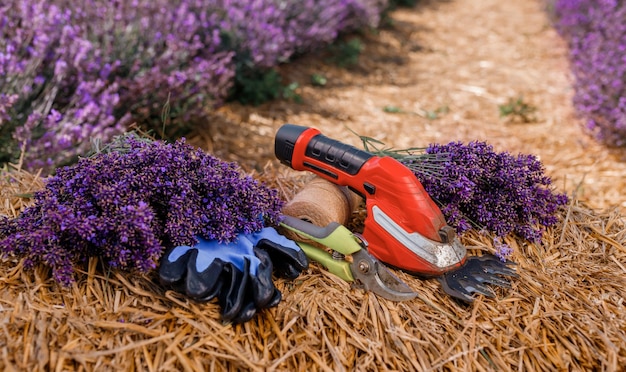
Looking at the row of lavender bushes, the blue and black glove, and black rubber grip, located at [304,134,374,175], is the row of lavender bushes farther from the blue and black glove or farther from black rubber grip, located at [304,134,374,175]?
the blue and black glove

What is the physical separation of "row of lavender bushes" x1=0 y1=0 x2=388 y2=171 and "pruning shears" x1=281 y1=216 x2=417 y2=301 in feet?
3.58

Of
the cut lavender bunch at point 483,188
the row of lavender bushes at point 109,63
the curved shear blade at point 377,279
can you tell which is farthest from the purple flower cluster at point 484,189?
the row of lavender bushes at point 109,63

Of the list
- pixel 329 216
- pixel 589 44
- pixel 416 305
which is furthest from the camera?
pixel 589 44

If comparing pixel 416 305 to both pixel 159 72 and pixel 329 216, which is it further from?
pixel 159 72

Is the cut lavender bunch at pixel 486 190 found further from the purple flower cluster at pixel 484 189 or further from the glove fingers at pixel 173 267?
the glove fingers at pixel 173 267

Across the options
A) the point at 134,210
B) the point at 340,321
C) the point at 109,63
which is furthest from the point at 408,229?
the point at 109,63

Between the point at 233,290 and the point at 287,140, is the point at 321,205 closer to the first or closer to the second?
the point at 287,140

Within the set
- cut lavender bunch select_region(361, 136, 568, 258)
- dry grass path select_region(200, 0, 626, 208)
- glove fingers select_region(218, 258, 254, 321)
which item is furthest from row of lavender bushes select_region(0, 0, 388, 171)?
cut lavender bunch select_region(361, 136, 568, 258)

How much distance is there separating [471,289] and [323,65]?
450 cm

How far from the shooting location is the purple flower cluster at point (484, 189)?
2137 millimetres

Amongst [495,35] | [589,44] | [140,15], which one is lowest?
[495,35]

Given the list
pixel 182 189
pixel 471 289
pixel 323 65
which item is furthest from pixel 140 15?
pixel 471 289

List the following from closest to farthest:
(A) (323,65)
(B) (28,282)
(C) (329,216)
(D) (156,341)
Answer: (D) (156,341) → (B) (28,282) → (C) (329,216) → (A) (323,65)

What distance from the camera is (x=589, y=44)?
5418 mm
